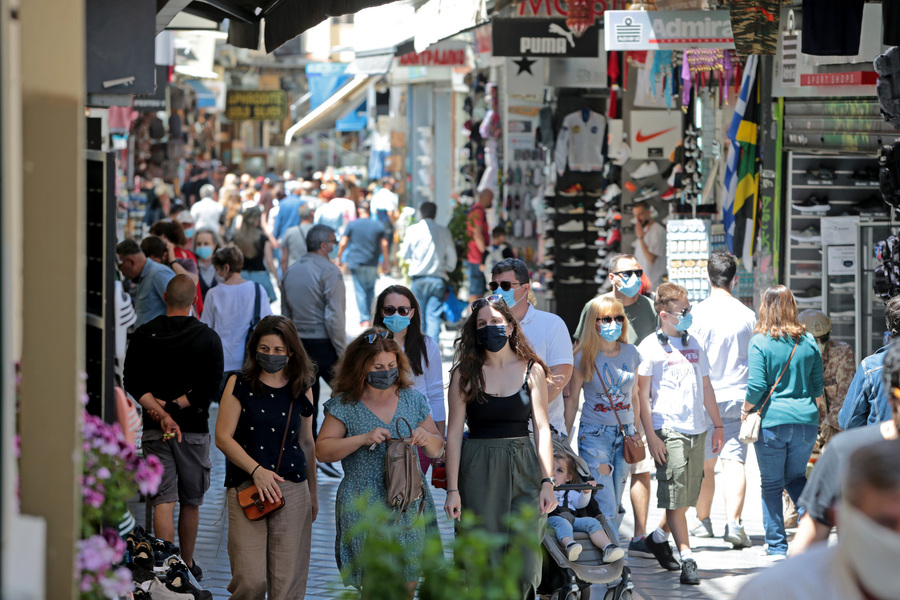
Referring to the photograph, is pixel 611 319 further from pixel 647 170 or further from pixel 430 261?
pixel 647 170

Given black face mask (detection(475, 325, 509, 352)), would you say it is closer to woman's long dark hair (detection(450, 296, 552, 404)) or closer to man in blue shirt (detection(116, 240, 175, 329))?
woman's long dark hair (detection(450, 296, 552, 404))

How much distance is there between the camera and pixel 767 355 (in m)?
7.57

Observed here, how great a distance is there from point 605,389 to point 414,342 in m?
1.17

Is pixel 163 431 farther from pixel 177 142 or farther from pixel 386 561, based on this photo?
pixel 177 142

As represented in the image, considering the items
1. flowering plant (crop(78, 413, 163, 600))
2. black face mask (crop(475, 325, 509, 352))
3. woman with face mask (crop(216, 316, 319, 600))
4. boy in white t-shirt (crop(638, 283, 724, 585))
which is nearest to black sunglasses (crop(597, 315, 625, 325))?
boy in white t-shirt (crop(638, 283, 724, 585))

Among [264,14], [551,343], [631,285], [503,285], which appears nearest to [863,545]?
[551,343]

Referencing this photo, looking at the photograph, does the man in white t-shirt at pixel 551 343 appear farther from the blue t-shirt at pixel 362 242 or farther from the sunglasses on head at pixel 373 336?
the blue t-shirt at pixel 362 242

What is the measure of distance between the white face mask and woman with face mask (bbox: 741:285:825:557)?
198 inches

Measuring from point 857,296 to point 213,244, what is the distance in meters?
6.49

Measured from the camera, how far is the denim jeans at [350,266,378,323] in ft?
54.9

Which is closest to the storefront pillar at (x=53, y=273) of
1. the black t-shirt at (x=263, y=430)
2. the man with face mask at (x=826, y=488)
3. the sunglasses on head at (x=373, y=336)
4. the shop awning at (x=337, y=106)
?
the man with face mask at (x=826, y=488)

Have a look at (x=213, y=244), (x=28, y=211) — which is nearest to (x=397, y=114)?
(x=213, y=244)

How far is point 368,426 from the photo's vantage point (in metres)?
5.62

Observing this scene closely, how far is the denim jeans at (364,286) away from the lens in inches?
658
